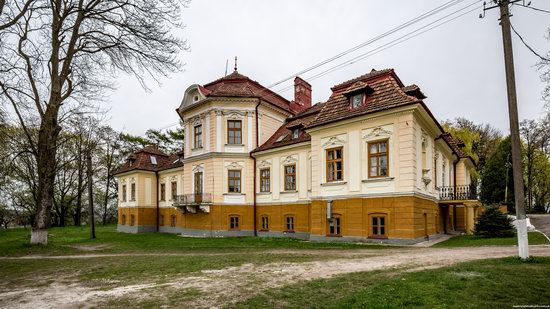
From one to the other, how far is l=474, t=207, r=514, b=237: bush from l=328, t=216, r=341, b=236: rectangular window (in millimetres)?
6889

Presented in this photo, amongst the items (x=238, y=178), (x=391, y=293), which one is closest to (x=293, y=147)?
(x=238, y=178)

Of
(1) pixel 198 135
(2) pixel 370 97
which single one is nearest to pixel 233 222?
(1) pixel 198 135

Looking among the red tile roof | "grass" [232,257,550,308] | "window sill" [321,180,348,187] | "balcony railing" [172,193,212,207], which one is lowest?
"grass" [232,257,550,308]

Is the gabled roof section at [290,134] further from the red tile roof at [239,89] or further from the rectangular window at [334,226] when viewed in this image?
the rectangular window at [334,226]

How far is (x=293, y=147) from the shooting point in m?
22.2

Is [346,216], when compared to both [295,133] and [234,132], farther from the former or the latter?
[234,132]

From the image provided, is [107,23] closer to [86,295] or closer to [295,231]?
[86,295]

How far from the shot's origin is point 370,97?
692 inches

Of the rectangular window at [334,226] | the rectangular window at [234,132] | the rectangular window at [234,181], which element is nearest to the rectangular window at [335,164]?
the rectangular window at [334,226]

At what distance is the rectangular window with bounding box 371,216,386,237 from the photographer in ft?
53.3

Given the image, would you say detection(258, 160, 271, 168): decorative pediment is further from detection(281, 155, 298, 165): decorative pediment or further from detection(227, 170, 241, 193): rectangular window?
detection(227, 170, 241, 193): rectangular window

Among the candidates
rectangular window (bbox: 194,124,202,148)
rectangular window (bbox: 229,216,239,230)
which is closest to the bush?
rectangular window (bbox: 229,216,239,230)

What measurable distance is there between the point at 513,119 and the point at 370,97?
8.49m

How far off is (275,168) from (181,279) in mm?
15889
